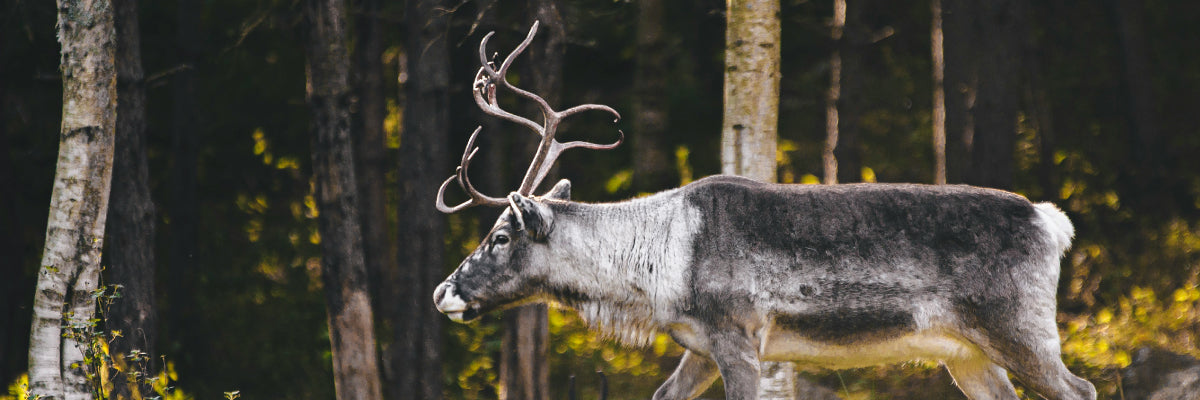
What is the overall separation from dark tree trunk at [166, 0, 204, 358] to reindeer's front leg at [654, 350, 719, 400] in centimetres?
693

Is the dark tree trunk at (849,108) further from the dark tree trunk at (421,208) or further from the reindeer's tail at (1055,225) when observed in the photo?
the reindeer's tail at (1055,225)

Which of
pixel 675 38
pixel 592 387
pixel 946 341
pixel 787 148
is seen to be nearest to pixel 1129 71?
pixel 787 148

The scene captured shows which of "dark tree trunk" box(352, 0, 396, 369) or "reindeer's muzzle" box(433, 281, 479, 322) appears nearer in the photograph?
"reindeer's muzzle" box(433, 281, 479, 322)

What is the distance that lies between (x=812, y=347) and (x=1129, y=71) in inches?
A: 454

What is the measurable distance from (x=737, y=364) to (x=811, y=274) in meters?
0.65

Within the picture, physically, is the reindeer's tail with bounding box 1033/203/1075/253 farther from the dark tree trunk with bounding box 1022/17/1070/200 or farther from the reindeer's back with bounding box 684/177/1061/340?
the dark tree trunk with bounding box 1022/17/1070/200

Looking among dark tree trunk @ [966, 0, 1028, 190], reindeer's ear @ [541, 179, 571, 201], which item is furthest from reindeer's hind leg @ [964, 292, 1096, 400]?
dark tree trunk @ [966, 0, 1028, 190]

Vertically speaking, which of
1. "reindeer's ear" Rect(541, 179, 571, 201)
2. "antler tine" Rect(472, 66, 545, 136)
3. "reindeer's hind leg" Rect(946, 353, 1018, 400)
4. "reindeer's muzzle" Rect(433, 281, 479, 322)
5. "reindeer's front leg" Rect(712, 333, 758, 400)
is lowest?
"reindeer's hind leg" Rect(946, 353, 1018, 400)

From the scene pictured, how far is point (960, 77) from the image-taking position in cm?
1156

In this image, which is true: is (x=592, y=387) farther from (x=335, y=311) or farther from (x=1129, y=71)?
(x=1129, y=71)

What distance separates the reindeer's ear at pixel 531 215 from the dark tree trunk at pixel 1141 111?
39.0ft

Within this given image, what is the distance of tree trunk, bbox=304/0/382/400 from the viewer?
848cm

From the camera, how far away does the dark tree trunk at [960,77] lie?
37.6 ft

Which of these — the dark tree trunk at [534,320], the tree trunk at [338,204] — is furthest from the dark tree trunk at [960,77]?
the tree trunk at [338,204]
